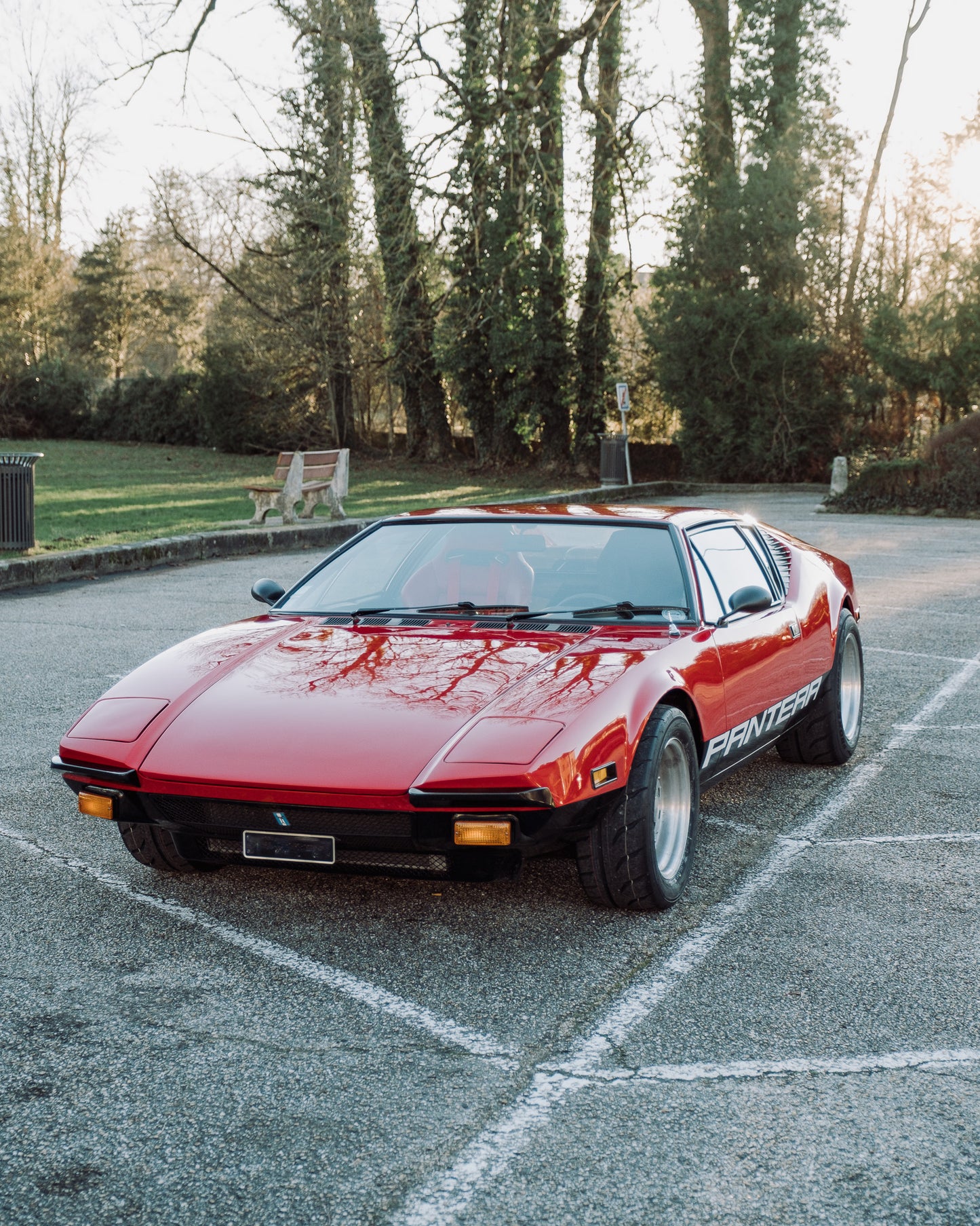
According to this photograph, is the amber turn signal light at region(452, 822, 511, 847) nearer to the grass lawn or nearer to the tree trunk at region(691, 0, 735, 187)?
the grass lawn

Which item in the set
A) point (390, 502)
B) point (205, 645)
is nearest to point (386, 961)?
point (205, 645)

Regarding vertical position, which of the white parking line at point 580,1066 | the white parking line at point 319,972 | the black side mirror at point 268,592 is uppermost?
the black side mirror at point 268,592

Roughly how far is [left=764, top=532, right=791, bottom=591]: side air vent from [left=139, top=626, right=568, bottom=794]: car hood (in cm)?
181

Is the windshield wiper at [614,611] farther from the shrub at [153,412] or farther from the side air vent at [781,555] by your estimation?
the shrub at [153,412]

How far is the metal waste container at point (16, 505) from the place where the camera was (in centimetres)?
1364

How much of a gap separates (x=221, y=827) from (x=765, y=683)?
91.7 inches

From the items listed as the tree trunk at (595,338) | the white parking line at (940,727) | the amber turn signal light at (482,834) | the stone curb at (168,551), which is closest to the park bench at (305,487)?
the stone curb at (168,551)

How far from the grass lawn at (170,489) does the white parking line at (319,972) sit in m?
9.79

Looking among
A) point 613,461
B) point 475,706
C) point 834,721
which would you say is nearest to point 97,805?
point 475,706

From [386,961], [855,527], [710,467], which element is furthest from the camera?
[710,467]

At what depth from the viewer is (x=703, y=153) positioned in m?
24.2

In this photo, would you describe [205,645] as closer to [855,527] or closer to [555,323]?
[855,527]

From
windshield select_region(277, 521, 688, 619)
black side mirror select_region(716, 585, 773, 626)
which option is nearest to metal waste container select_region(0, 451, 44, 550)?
windshield select_region(277, 521, 688, 619)

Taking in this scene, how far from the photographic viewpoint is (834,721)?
20.1 ft
